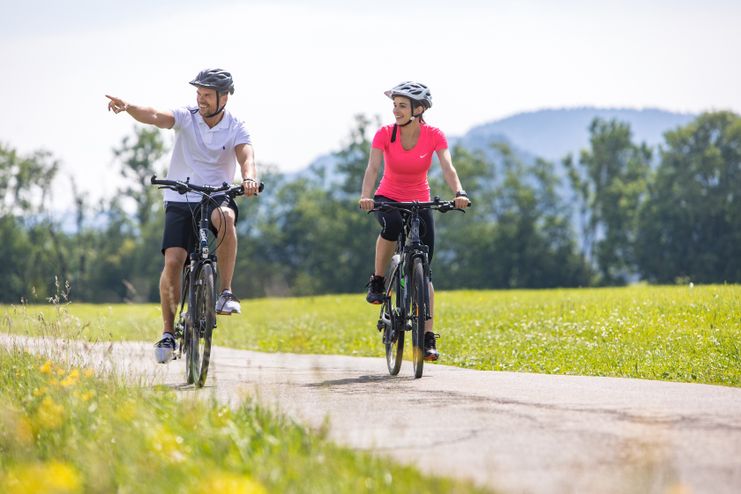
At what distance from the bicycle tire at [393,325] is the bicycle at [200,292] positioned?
1.45 metres

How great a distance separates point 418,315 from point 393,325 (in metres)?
0.54

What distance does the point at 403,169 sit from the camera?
902cm

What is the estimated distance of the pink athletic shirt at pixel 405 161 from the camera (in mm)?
9008

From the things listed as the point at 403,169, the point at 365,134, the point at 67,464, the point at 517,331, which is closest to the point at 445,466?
the point at 67,464

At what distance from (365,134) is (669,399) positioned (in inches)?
2813

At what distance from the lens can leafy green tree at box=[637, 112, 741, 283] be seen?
2650 inches

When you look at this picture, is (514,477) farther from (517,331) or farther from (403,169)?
(517,331)

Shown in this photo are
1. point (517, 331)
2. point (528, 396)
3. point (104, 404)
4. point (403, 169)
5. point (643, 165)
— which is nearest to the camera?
point (104, 404)

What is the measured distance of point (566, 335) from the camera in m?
12.6

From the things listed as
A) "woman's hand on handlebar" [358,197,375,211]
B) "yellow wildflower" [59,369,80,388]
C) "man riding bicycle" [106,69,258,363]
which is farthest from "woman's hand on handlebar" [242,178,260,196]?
"yellow wildflower" [59,369,80,388]

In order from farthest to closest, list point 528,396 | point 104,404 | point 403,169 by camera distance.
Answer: point 403,169 < point 528,396 < point 104,404

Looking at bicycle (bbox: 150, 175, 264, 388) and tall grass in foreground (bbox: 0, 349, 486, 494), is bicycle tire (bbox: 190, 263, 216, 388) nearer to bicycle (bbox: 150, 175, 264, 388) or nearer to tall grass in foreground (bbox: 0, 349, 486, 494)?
bicycle (bbox: 150, 175, 264, 388)

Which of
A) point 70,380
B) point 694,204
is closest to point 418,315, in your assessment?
point 70,380

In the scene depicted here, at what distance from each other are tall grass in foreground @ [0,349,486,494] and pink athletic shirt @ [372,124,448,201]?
3.17m
